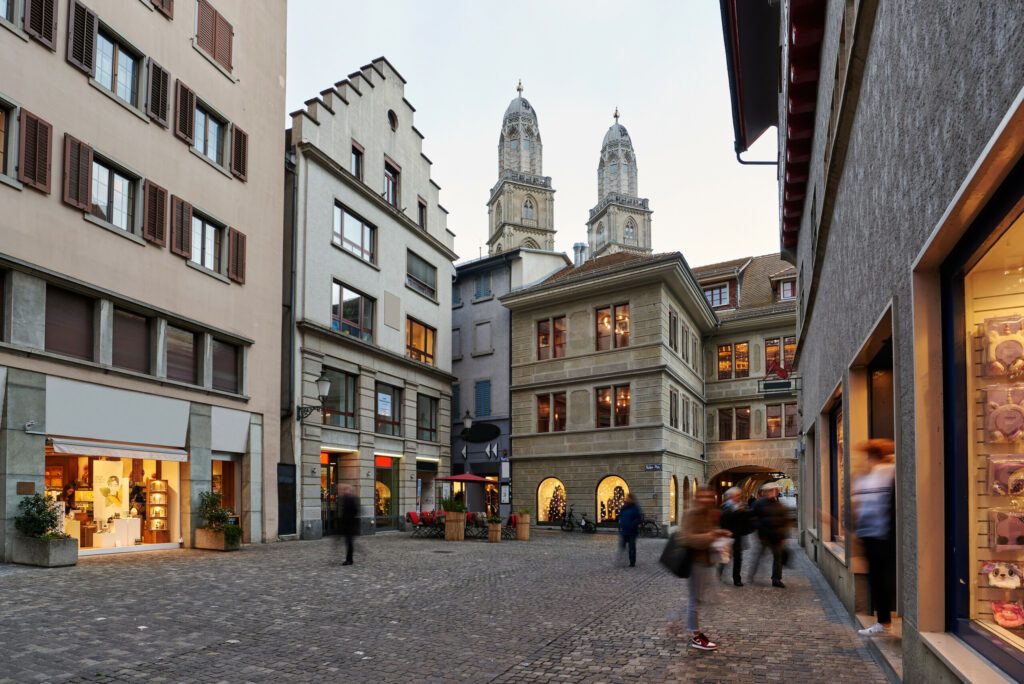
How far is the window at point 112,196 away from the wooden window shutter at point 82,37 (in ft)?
6.69

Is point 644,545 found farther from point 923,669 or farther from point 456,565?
point 923,669

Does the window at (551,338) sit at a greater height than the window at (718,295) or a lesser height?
lesser

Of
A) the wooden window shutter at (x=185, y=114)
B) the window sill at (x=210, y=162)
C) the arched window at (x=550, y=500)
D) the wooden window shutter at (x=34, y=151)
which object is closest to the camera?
the wooden window shutter at (x=34, y=151)

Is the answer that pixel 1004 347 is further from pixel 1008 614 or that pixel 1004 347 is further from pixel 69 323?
pixel 69 323

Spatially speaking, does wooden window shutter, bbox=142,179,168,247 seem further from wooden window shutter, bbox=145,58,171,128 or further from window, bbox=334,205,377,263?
window, bbox=334,205,377,263

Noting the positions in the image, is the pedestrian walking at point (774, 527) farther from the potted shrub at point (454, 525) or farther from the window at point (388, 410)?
the window at point (388, 410)

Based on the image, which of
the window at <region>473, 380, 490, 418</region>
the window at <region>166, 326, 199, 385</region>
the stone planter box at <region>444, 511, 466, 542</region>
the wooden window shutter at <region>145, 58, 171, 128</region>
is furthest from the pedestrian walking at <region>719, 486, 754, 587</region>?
the window at <region>473, 380, 490, 418</region>

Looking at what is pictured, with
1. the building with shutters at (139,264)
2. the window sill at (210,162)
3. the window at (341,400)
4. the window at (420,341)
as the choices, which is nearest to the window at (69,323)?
the building with shutters at (139,264)

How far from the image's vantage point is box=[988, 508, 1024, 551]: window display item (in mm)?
4156

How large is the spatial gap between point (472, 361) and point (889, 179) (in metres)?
34.6

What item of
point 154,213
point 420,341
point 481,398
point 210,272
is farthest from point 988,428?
point 481,398

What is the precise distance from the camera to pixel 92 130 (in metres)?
18.7

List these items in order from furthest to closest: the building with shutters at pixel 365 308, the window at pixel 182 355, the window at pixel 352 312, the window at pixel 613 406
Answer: the window at pixel 613 406, the window at pixel 352 312, the building with shutters at pixel 365 308, the window at pixel 182 355

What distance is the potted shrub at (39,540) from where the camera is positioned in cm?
1555
